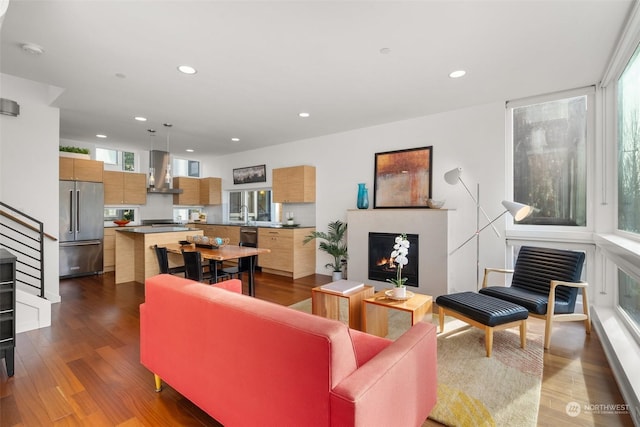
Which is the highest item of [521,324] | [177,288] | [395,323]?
[177,288]

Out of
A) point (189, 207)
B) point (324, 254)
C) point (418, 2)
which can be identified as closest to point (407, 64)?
point (418, 2)

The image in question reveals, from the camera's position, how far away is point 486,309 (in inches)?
99.3

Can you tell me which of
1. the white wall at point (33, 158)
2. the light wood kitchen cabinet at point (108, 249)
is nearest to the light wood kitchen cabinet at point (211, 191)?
the light wood kitchen cabinet at point (108, 249)

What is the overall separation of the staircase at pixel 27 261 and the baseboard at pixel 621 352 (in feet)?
16.4

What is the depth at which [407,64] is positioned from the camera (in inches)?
113

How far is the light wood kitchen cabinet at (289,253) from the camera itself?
5.52 m

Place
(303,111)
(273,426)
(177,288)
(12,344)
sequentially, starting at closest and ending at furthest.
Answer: (273,426) → (177,288) → (12,344) → (303,111)

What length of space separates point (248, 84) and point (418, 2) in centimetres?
197

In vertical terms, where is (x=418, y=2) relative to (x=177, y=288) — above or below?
above

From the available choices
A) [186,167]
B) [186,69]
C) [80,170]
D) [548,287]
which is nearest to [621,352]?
[548,287]

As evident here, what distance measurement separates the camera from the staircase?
312 centimetres

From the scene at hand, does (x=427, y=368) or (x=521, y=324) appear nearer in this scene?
(x=427, y=368)

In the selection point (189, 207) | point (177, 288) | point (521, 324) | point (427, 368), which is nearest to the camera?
point (427, 368)

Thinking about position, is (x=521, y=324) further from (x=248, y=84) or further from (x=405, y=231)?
(x=248, y=84)
